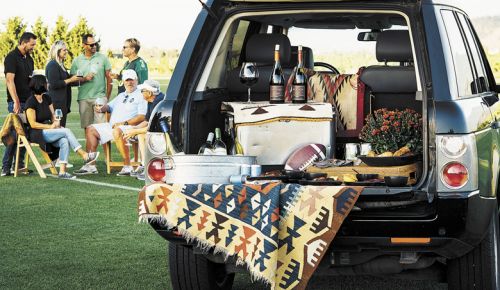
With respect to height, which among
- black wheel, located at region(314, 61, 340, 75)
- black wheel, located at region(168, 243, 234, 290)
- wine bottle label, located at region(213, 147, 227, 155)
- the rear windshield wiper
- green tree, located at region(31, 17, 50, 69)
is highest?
the rear windshield wiper

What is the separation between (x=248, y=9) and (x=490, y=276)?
2049mm

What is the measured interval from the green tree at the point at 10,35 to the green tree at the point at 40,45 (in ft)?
11.1

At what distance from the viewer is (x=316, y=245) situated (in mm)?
5996

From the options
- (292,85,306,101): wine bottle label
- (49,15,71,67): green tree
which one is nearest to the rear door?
(292,85,306,101): wine bottle label

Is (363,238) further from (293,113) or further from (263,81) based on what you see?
(263,81)

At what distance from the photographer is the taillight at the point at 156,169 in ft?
21.3

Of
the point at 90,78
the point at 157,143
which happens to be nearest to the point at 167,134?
the point at 157,143

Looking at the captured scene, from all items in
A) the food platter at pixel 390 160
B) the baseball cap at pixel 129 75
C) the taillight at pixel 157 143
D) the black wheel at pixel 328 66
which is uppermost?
the black wheel at pixel 328 66

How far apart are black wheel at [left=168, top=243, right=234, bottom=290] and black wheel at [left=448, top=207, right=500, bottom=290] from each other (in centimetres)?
142

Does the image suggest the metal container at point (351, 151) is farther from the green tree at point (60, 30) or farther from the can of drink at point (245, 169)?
the green tree at point (60, 30)

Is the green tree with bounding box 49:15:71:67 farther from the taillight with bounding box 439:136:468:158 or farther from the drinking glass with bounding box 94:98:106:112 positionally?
the taillight with bounding box 439:136:468:158

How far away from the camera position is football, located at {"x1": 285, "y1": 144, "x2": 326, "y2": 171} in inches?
275

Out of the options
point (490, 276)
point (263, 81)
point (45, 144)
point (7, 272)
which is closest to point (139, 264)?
point (7, 272)

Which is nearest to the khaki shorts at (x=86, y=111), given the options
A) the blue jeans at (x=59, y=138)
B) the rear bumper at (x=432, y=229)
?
the blue jeans at (x=59, y=138)
